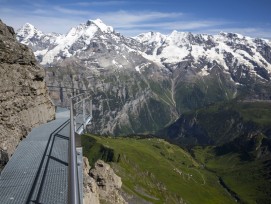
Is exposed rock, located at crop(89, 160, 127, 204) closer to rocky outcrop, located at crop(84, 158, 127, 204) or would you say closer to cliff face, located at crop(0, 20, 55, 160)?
rocky outcrop, located at crop(84, 158, 127, 204)

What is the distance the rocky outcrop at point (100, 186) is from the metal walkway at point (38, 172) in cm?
1190

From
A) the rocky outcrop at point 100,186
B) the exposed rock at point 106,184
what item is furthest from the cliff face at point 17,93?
the exposed rock at point 106,184

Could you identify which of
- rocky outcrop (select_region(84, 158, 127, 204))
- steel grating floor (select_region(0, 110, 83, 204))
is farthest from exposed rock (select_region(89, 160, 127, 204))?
steel grating floor (select_region(0, 110, 83, 204))

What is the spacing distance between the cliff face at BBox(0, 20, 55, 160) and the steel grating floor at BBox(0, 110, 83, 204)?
0.94 metres

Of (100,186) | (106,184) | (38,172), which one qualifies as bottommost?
(106,184)

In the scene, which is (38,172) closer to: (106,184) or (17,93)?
(17,93)

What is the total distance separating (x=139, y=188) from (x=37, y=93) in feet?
563

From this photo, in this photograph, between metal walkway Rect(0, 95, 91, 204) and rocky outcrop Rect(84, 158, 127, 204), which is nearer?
metal walkway Rect(0, 95, 91, 204)

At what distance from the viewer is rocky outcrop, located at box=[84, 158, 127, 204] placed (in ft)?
122

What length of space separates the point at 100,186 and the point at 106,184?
2900 millimetres

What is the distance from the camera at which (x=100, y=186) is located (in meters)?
70.4

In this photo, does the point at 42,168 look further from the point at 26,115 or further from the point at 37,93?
the point at 37,93

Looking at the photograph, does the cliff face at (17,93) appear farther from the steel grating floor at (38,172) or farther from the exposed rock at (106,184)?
the exposed rock at (106,184)

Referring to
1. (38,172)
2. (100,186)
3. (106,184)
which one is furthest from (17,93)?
(106,184)
